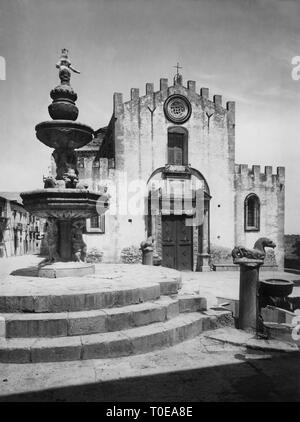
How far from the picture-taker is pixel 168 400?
3.88 meters

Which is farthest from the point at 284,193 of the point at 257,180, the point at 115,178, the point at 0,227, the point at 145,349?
the point at 0,227

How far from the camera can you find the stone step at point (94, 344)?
4.88 meters

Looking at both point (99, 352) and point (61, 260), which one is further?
point (61, 260)

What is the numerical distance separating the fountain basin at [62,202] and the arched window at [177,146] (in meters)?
12.4

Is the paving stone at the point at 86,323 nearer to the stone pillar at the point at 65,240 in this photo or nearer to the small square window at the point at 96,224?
the stone pillar at the point at 65,240

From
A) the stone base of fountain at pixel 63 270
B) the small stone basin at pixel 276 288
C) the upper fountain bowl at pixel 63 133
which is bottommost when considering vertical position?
the small stone basin at pixel 276 288

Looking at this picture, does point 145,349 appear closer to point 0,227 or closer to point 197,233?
point 197,233

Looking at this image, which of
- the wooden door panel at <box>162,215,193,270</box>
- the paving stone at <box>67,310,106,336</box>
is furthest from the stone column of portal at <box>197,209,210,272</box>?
the paving stone at <box>67,310,106,336</box>

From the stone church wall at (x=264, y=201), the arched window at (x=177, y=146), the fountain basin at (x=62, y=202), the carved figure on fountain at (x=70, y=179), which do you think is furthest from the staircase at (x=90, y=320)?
the stone church wall at (x=264, y=201)

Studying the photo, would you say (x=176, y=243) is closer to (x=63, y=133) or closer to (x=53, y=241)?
(x=53, y=241)

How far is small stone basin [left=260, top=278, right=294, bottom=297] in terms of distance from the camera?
7.86 metres

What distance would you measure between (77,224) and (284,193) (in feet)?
52.8

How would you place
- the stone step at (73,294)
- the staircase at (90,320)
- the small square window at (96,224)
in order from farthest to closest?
the small square window at (96,224) < the stone step at (73,294) < the staircase at (90,320)

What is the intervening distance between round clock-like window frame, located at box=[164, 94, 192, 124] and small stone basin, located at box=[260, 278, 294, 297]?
43.8 feet
